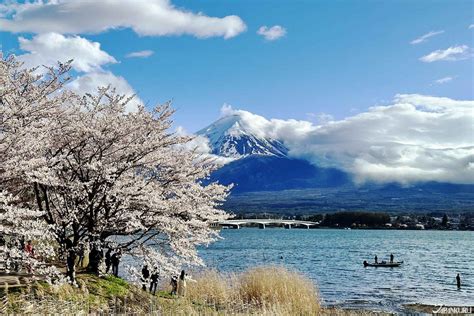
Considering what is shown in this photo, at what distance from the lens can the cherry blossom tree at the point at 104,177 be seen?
56.0 ft

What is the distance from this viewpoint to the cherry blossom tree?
17.1 metres

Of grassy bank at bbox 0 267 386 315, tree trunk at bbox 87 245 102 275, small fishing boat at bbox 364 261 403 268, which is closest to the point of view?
grassy bank at bbox 0 267 386 315

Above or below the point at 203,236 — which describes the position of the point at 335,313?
below

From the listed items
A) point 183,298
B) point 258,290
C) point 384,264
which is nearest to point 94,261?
point 183,298

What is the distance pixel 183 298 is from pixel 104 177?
282 inches

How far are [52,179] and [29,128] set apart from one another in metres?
1.59

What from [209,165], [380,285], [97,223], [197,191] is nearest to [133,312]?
[97,223]

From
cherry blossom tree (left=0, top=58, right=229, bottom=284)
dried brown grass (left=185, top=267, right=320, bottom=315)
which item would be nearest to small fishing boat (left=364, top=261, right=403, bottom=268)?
dried brown grass (left=185, top=267, right=320, bottom=315)

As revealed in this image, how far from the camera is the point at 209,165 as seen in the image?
21500 mm

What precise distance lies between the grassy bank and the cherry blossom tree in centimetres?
143

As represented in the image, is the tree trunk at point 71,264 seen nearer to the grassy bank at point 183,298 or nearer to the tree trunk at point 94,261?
the grassy bank at point 183,298

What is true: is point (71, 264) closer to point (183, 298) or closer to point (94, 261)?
point (94, 261)

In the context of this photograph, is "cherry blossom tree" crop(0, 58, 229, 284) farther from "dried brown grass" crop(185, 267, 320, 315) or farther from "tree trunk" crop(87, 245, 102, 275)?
"dried brown grass" crop(185, 267, 320, 315)

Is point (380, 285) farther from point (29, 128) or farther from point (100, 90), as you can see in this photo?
point (29, 128)
